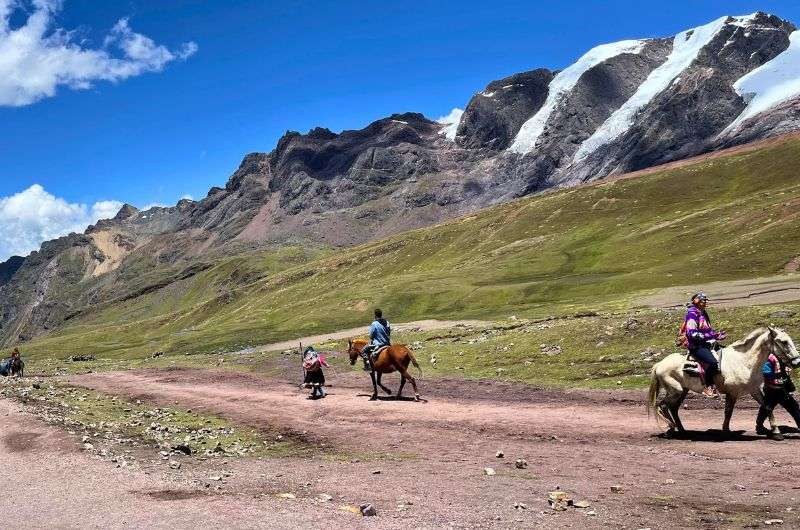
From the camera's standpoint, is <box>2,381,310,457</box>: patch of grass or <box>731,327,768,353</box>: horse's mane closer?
<box>731,327,768,353</box>: horse's mane

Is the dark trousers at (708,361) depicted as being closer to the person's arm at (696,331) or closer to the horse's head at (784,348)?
the person's arm at (696,331)

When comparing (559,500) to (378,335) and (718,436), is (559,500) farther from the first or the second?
(378,335)

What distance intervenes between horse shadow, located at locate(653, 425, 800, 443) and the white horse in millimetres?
220

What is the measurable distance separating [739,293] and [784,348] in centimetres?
4656

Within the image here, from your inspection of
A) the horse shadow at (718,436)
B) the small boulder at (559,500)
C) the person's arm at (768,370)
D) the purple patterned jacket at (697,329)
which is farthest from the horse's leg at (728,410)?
the small boulder at (559,500)

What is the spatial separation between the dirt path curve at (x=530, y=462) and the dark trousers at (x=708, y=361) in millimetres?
1949

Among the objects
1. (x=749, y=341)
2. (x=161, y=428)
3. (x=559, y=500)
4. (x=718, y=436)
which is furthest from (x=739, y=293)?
(x=559, y=500)

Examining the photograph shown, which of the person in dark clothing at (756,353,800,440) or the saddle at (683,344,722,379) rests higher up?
the saddle at (683,344,722,379)

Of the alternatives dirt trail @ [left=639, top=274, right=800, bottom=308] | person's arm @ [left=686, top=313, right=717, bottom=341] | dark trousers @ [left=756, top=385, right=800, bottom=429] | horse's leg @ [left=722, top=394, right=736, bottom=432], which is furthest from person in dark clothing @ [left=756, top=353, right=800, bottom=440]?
dirt trail @ [left=639, top=274, right=800, bottom=308]

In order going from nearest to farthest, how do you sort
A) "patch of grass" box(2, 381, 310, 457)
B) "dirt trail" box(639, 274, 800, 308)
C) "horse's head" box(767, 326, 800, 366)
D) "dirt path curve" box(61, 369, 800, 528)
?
"dirt path curve" box(61, 369, 800, 528)
"horse's head" box(767, 326, 800, 366)
"patch of grass" box(2, 381, 310, 457)
"dirt trail" box(639, 274, 800, 308)

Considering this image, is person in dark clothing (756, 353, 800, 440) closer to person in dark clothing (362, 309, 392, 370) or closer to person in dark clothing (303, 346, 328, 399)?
person in dark clothing (362, 309, 392, 370)

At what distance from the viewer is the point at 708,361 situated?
2117 cm

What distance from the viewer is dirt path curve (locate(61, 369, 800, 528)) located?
14.1 meters

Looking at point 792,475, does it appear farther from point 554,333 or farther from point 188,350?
point 188,350
